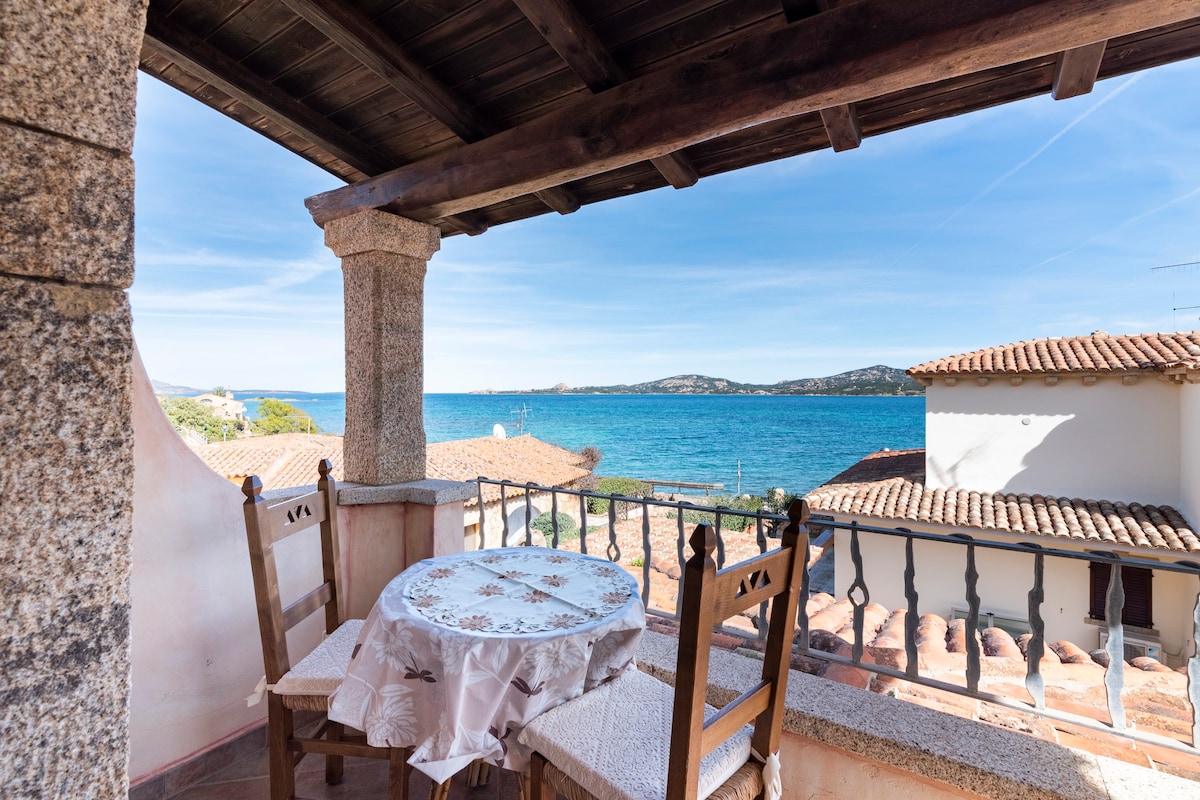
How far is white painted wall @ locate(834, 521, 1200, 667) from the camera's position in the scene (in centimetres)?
788

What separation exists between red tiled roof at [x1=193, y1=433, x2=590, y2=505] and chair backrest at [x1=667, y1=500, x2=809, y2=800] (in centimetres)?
938

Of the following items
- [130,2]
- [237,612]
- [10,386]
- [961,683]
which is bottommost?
[961,683]

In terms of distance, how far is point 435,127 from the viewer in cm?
220

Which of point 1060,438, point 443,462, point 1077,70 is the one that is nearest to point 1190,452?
point 1060,438

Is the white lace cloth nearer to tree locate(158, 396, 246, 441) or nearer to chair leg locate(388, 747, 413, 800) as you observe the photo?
chair leg locate(388, 747, 413, 800)

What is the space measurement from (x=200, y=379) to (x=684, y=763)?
42717mm

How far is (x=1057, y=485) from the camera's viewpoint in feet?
33.0

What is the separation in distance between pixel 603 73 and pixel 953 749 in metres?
2.11

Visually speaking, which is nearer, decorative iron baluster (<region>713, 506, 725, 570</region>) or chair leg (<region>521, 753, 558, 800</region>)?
chair leg (<region>521, 753, 558, 800</region>)

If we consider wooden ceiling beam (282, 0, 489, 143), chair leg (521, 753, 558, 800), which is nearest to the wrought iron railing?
chair leg (521, 753, 558, 800)

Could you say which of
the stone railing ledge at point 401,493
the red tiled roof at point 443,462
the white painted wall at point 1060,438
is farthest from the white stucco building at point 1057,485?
the stone railing ledge at point 401,493

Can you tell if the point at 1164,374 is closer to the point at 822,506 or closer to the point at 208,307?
the point at 822,506

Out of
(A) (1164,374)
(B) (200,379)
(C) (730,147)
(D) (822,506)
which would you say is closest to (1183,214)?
(A) (1164,374)

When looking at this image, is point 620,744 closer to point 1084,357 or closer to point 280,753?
point 280,753
